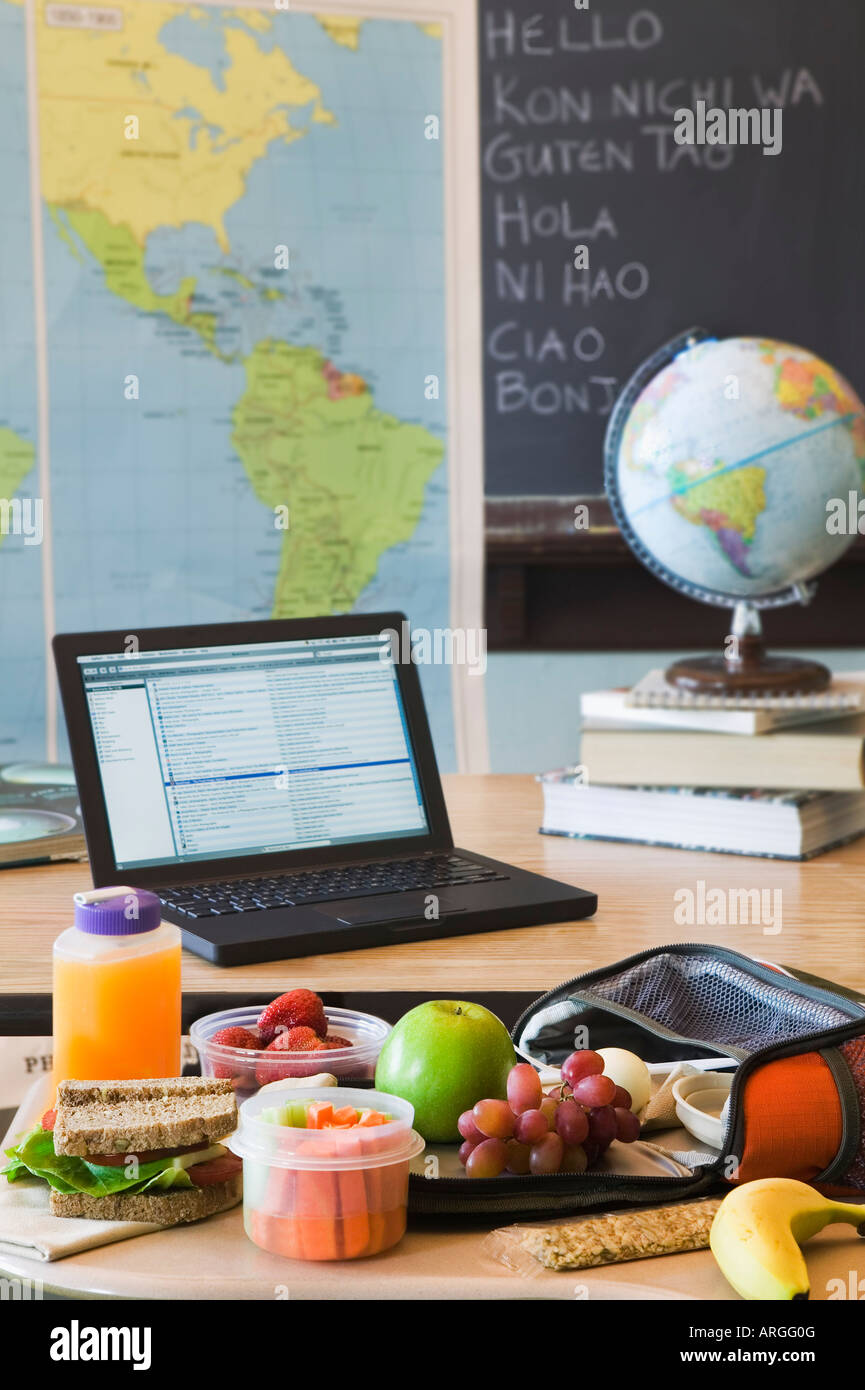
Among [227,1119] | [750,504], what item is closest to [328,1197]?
[227,1119]

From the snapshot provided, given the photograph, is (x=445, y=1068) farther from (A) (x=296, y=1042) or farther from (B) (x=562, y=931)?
(B) (x=562, y=931)

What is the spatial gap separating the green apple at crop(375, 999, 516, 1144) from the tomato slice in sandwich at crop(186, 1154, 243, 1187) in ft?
0.35

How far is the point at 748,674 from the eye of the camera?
1.53 m

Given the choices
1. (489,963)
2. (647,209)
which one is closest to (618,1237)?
(489,963)

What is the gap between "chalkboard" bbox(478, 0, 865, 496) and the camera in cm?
268

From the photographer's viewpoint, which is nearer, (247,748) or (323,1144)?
(323,1144)

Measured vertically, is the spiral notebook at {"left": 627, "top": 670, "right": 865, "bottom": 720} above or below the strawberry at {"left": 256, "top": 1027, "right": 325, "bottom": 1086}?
above

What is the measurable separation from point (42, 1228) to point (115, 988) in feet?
0.53

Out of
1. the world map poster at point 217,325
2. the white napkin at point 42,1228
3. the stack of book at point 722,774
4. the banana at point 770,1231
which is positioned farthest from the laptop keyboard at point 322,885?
the world map poster at point 217,325

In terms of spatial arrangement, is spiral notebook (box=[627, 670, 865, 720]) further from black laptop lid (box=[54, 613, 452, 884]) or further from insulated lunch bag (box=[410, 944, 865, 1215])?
insulated lunch bag (box=[410, 944, 865, 1215])

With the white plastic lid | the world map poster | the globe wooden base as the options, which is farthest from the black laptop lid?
the world map poster

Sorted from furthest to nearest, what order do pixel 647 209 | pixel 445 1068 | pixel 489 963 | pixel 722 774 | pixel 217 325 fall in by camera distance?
pixel 647 209 < pixel 217 325 < pixel 722 774 < pixel 489 963 < pixel 445 1068

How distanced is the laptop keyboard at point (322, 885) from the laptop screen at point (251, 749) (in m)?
0.03

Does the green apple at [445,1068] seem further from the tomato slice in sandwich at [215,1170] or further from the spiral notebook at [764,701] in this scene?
the spiral notebook at [764,701]
